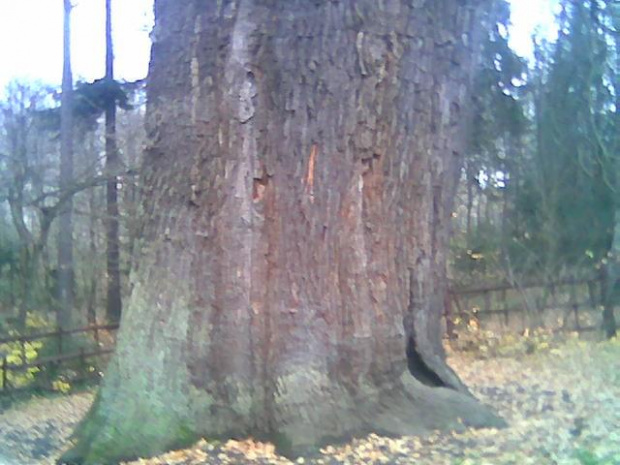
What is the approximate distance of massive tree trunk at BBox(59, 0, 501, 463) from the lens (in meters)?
7.02

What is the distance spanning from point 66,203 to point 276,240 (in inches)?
459

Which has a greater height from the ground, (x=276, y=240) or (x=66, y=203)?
(x=66, y=203)

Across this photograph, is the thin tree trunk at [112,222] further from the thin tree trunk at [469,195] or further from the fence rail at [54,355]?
the thin tree trunk at [469,195]

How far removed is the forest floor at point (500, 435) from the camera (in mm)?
6676

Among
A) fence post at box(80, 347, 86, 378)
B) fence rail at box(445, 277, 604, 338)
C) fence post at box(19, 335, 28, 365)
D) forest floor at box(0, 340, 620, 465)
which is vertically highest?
fence rail at box(445, 277, 604, 338)

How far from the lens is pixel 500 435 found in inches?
287

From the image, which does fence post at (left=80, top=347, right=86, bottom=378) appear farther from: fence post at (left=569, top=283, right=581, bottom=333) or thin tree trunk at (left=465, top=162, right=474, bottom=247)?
thin tree trunk at (left=465, top=162, right=474, bottom=247)

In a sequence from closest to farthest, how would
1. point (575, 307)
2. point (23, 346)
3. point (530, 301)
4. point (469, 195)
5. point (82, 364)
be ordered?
point (23, 346) < point (82, 364) < point (575, 307) < point (530, 301) < point (469, 195)

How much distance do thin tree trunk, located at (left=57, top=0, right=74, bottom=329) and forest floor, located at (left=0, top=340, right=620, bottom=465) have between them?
22.7 feet

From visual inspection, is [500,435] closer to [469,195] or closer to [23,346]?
[23,346]

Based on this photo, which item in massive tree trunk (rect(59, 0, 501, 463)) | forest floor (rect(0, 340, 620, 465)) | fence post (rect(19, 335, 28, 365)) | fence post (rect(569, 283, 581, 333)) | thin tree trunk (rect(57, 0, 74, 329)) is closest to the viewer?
forest floor (rect(0, 340, 620, 465))

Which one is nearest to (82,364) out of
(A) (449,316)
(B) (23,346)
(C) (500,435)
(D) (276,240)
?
(B) (23,346)

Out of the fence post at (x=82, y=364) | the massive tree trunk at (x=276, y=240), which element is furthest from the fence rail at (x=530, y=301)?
the massive tree trunk at (x=276, y=240)

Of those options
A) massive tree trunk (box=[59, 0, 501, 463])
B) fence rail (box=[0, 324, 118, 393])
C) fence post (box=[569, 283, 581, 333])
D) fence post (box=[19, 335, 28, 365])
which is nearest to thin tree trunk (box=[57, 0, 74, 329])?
fence rail (box=[0, 324, 118, 393])
